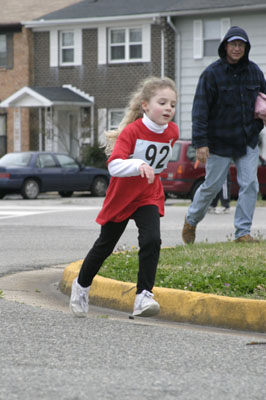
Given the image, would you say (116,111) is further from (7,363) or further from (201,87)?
(7,363)

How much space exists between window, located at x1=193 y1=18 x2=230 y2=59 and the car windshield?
9842 mm

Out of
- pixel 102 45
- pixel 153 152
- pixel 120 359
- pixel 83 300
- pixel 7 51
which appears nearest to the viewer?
pixel 120 359

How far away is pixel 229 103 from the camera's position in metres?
9.20

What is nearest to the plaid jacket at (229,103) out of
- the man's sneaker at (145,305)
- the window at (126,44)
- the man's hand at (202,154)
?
the man's hand at (202,154)

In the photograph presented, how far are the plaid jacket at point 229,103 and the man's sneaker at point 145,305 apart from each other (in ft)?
11.3

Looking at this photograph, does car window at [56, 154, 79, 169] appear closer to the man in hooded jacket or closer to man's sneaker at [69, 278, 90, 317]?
the man in hooded jacket

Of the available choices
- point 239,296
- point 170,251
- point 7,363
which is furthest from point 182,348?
point 170,251

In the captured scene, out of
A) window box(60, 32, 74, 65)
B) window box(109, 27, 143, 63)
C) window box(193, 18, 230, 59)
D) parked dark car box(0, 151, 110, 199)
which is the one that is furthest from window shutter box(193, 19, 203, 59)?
parked dark car box(0, 151, 110, 199)

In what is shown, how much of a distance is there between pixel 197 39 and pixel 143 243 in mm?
27627

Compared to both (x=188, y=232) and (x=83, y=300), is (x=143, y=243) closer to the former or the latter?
(x=83, y=300)

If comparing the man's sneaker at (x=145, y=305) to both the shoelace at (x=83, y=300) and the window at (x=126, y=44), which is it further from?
the window at (x=126, y=44)

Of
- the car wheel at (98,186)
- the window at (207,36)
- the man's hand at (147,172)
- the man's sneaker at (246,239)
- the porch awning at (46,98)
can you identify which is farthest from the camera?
the porch awning at (46,98)

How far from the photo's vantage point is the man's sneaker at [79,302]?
6.15 metres

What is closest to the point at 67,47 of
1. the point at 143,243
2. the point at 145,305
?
the point at 143,243
